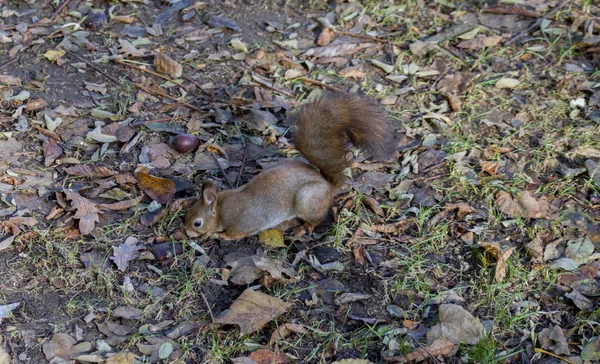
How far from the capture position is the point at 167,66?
4758mm

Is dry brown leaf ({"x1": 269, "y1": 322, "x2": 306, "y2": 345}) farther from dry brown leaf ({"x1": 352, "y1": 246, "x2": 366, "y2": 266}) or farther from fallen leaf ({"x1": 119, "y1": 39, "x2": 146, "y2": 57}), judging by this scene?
fallen leaf ({"x1": 119, "y1": 39, "x2": 146, "y2": 57})

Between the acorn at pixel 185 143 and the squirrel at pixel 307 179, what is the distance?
1.52 ft

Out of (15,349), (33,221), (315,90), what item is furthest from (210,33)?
(15,349)

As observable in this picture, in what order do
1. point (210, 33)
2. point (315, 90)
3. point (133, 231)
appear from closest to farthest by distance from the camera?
point (133, 231)
point (315, 90)
point (210, 33)

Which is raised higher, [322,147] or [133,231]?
[322,147]

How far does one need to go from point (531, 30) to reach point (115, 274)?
11.9 feet

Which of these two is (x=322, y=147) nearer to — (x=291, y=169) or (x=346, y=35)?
(x=291, y=169)

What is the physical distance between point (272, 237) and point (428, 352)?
1.11m

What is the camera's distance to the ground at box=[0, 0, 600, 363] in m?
3.15

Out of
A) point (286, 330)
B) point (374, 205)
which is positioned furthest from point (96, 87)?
point (286, 330)

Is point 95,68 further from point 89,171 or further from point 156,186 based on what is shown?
point 156,186

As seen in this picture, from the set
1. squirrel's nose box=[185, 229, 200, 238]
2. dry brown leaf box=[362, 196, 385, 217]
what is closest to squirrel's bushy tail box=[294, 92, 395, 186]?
dry brown leaf box=[362, 196, 385, 217]

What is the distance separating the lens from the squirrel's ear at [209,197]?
3602mm

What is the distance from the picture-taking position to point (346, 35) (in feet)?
17.2
